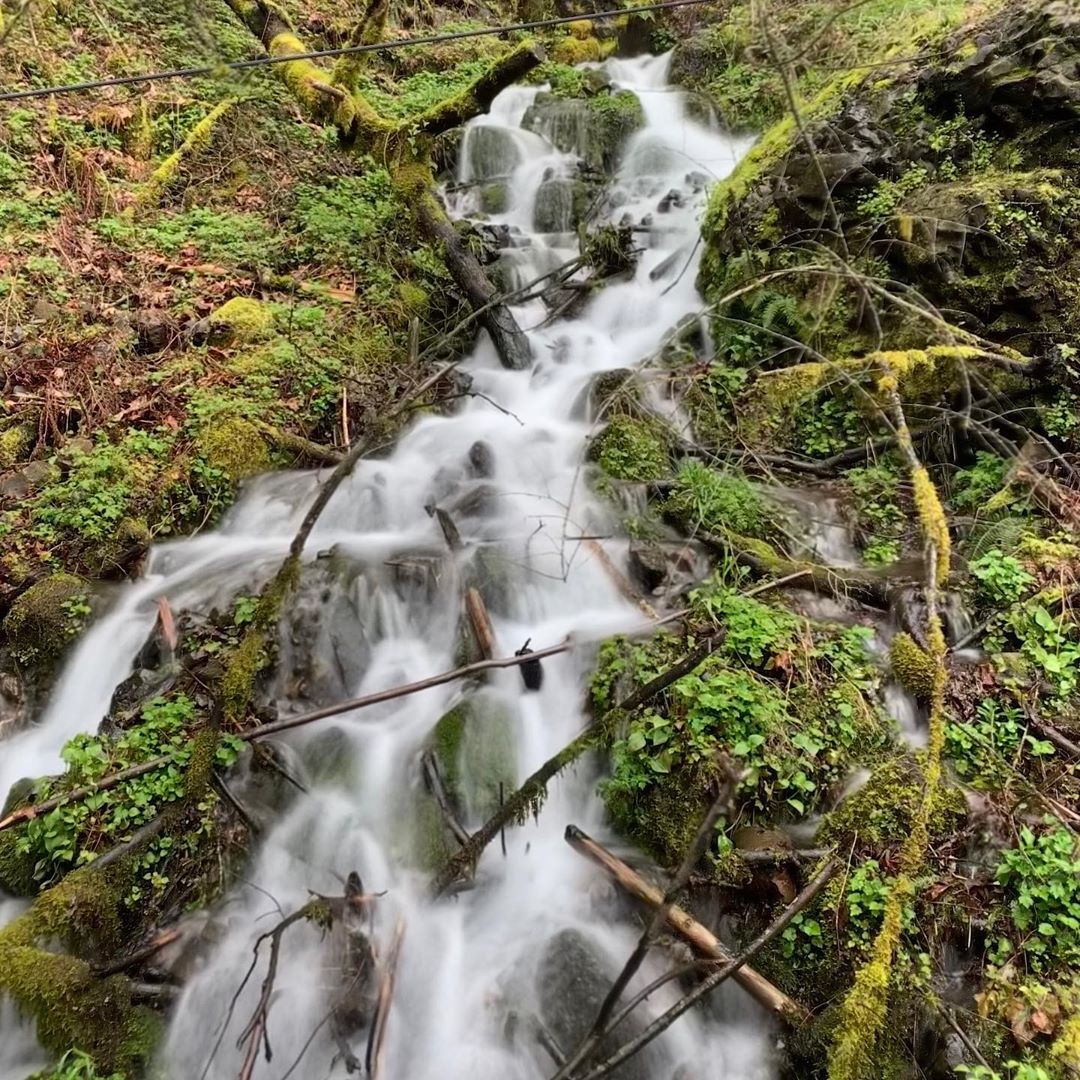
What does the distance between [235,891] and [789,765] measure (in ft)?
8.13

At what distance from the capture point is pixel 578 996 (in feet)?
9.15

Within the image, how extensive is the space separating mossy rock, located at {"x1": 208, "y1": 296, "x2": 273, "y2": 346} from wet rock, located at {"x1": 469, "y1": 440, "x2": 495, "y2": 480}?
2.19 metres

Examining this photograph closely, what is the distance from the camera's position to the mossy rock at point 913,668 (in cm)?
319

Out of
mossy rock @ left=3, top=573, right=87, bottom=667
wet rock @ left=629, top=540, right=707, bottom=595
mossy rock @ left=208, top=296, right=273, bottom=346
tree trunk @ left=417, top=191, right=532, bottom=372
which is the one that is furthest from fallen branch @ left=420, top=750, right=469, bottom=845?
mossy rock @ left=208, top=296, right=273, bottom=346

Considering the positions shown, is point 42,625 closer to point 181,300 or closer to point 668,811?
point 181,300

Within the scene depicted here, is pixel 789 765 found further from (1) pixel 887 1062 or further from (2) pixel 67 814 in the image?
(2) pixel 67 814

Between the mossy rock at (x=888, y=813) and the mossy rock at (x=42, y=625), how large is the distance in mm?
4109

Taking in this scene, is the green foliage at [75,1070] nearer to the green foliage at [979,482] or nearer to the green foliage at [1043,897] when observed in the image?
the green foliage at [1043,897]

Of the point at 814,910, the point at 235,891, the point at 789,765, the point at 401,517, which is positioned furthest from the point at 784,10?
the point at 235,891

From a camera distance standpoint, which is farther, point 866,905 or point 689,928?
point 689,928

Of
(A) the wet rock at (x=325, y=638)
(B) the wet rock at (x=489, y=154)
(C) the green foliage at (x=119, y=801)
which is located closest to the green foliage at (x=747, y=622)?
(A) the wet rock at (x=325, y=638)

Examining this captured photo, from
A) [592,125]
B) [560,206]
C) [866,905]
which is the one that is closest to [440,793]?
[866,905]

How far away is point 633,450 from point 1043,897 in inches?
129

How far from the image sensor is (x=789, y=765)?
115 inches
